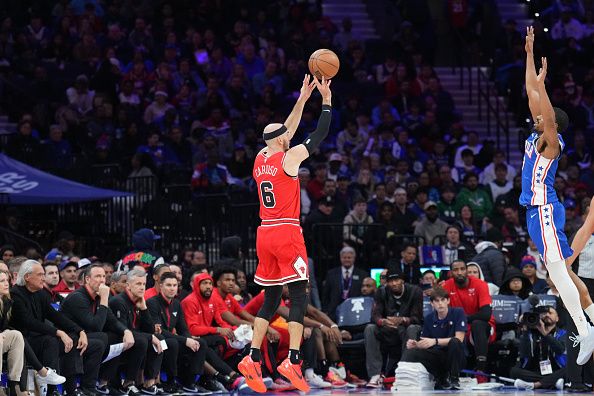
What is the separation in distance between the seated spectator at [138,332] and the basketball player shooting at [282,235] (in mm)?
2968

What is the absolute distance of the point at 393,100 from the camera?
993 inches

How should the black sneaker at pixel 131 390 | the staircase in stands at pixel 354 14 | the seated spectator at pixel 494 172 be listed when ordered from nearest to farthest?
the black sneaker at pixel 131 390 → the seated spectator at pixel 494 172 → the staircase in stands at pixel 354 14

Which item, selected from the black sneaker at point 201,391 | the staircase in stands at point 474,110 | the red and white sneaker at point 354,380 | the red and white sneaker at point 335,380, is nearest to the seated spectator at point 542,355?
the red and white sneaker at point 354,380

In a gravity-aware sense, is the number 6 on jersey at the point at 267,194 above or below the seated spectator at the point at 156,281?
above

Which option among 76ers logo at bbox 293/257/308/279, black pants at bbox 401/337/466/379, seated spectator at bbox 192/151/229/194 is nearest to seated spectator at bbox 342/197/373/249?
seated spectator at bbox 192/151/229/194

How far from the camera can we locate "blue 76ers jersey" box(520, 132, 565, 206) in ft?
42.0

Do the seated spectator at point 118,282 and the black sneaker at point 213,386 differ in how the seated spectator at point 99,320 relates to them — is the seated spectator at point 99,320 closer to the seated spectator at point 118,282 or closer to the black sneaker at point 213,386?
the seated spectator at point 118,282

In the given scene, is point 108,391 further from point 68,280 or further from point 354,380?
point 354,380

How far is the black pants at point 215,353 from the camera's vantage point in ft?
53.7

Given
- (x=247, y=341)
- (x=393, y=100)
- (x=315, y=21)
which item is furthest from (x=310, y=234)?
(x=315, y=21)

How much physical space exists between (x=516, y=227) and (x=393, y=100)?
16.0ft

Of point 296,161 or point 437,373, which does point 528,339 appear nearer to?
point 437,373

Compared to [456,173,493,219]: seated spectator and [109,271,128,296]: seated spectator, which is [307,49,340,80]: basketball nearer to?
[109,271,128,296]: seated spectator

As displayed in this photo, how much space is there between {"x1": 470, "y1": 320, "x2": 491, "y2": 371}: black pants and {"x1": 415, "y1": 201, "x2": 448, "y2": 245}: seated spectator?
3331 millimetres
